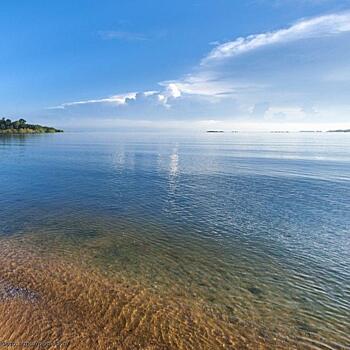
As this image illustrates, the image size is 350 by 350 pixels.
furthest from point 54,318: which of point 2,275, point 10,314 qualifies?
point 2,275

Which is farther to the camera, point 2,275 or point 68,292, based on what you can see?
point 2,275

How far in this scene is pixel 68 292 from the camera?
12016 millimetres

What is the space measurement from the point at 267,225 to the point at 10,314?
57.0ft

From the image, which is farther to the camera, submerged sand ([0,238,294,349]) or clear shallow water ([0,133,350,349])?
clear shallow water ([0,133,350,349])

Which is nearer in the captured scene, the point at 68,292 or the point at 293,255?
the point at 68,292

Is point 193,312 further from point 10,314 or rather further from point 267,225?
point 267,225

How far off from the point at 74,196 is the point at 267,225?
19.7m

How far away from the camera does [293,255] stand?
16.8 meters

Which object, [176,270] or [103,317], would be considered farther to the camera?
[176,270]

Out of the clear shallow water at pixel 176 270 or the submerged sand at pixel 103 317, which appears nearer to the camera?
the submerged sand at pixel 103 317

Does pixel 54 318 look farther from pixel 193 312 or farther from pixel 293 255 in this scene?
pixel 293 255

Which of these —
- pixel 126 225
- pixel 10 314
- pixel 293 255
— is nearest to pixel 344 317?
pixel 293 255

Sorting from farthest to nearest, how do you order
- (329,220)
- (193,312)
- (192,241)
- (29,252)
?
1. (329,220)
2. (192,241)
3. (29,252)
4. (193,312)

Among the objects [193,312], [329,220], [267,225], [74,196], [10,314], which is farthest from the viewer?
[74,196]
